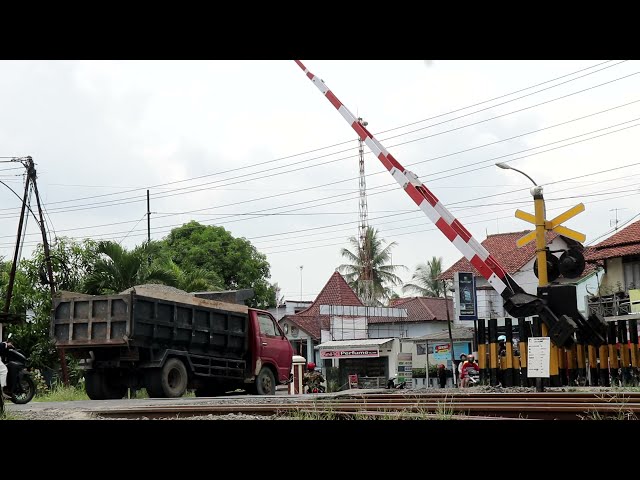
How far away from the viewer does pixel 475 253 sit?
18469 mm

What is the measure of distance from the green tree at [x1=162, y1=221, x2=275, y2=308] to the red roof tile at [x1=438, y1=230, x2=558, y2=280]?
1460cm

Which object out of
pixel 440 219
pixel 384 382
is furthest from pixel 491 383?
pixel 384 382

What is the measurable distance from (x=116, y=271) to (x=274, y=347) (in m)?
8.29

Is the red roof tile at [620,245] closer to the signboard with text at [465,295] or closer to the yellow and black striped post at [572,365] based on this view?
the signboard with text at [465,295]

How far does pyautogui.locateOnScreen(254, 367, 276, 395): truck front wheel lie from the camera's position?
1962 cm

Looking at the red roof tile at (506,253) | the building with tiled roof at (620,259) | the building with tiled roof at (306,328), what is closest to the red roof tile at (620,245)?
the building with tiled roof at (620,259)

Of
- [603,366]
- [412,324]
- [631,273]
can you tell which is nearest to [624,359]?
[603,366]

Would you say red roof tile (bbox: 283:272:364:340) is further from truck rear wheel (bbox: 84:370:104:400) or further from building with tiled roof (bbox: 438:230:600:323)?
truck rear wheel (bbox: 84:370:104:400)

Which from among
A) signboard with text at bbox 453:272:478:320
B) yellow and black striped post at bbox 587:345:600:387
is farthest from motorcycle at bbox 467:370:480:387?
signboard with text at bbox 453:272:478:320

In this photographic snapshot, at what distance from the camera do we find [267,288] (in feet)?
200
